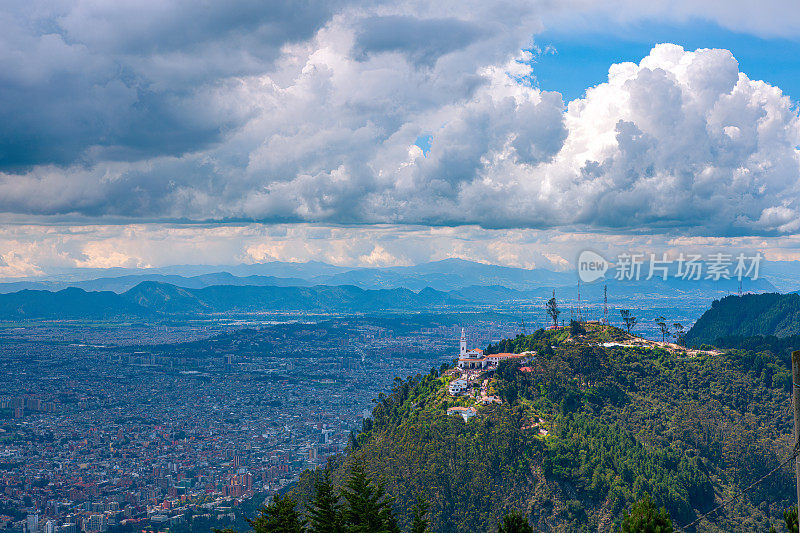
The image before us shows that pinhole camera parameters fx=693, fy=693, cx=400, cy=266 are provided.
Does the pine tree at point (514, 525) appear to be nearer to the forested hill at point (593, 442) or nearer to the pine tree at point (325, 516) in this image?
the pine tree at point (325, 516)

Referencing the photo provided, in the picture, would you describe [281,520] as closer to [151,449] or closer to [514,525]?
[514,525]

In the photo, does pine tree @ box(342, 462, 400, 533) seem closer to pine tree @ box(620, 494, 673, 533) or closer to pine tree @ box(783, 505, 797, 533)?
pine tree @ box(620, 494, 673, 533)

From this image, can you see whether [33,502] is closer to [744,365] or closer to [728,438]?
A: [728,438]

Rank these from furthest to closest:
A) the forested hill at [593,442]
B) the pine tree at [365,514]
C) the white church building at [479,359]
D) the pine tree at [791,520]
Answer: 1. the white church building at [479,359]
2. the forested hill at [593,442]
3. the pine tree at [365,514]
4. the pine tree at [791,520]

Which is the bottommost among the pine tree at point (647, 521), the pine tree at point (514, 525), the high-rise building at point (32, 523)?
the high-rise building at point (32, 523)

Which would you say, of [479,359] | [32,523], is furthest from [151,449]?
[479,359]

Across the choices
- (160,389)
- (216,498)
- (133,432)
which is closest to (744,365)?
(216,498)

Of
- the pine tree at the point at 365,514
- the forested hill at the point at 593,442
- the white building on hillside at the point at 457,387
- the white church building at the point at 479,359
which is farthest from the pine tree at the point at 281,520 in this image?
the white church building at the point at 479,359

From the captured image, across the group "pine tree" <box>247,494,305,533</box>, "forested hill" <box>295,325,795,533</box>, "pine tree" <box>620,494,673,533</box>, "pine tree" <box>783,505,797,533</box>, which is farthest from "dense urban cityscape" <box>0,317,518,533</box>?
"pine tree" <box>783,505,797,533</box>
